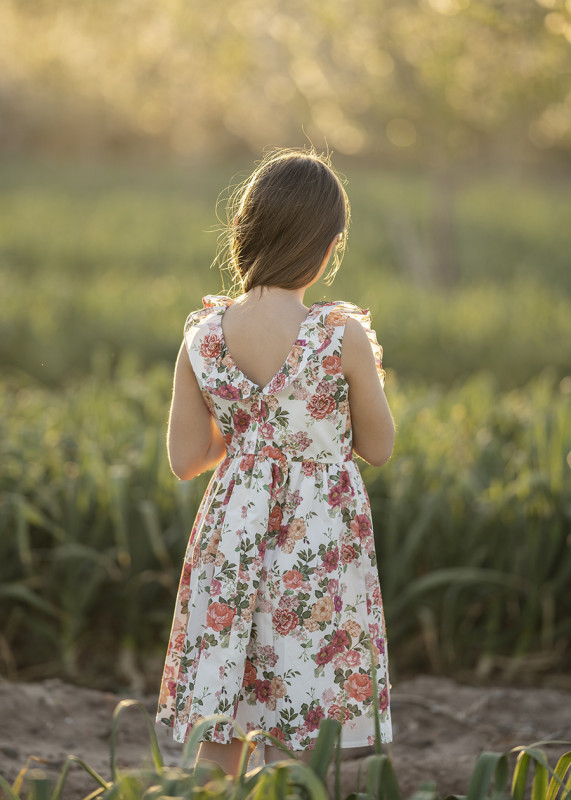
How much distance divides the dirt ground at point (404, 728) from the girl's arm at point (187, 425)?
2.55 ft

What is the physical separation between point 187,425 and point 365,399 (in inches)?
14.2

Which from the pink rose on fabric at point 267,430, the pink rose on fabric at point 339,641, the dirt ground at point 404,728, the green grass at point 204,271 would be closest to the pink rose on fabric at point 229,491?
the pink rose on fabric at point 267,430

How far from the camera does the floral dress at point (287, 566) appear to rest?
1829 mm

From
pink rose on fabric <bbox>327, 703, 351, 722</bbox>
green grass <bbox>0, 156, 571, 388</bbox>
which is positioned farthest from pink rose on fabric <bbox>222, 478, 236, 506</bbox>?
green grass <bbox>0, 156, 571, 388</bbox>

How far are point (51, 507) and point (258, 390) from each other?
1640 millimetres

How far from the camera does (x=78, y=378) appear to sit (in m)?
6.50

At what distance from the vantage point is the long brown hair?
1817mm

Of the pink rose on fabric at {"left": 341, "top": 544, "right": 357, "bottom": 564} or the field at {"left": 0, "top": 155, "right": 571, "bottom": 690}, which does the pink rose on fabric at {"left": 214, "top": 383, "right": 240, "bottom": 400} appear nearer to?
the pink rose on fabric at {"left": 341, "top": 544, "right": 357, "bottom": 564}

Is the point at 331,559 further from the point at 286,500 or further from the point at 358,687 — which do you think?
the point at 358,687

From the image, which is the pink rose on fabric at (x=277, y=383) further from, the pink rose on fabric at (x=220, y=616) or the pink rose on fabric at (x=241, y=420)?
the pink rose on fabric at (x=220, y=616)

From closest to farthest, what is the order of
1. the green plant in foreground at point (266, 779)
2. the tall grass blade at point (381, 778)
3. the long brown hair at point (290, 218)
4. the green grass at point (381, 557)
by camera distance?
1. the green plant in foreground at point (266, 779)
2. the tall grass blade at point (381, 778)
3. the long brown hair at point (290, 218)
4. the green grass at point (381, 557)

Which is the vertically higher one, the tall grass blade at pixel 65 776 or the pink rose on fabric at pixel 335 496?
the pink rose on fabric at pixel 335 496

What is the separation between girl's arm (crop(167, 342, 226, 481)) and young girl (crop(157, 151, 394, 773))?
31 millimetres

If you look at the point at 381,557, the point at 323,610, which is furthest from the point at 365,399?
the point at 381,557
